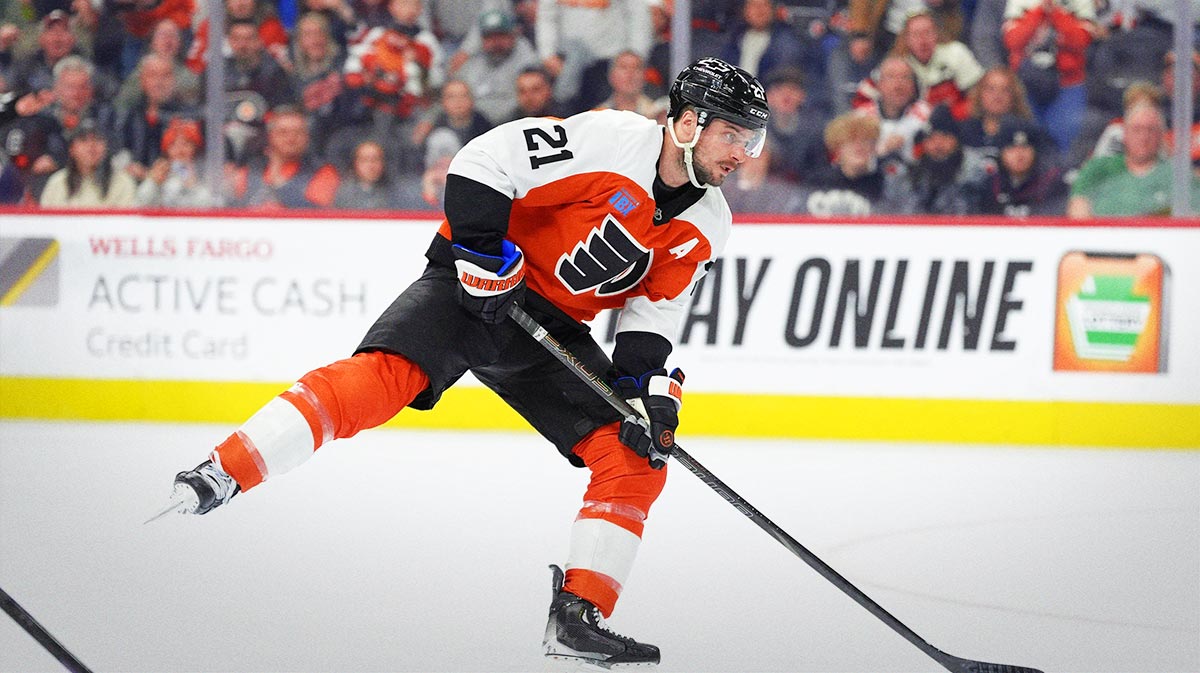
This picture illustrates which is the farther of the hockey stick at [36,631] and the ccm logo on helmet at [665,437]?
the ccm logo on helmet at [665,437]

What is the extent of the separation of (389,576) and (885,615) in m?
1.21

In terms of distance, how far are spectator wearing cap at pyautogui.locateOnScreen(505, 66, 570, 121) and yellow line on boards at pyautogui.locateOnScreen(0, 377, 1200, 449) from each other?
1.13 meters

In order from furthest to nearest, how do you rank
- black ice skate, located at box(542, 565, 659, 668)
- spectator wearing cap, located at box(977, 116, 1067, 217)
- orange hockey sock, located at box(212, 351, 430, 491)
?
spectator wearing cap, located at box(977, 116, 1067, 217)
black ice skate, located at box(542, 565, 659, 668)
orange hockey sock, located at box(212, 351, 430, 491)

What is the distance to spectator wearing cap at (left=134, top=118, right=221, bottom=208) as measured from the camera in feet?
16.0

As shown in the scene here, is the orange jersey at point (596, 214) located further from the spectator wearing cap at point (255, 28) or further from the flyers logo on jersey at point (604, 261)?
the spectator wearing cap at point (255, 28)

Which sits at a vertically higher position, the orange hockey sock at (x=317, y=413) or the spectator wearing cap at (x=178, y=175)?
the spectator wearing cap at (x=178, y=175)

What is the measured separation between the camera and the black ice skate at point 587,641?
2279mm

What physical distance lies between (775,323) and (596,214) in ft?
7.23

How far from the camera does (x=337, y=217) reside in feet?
15.8

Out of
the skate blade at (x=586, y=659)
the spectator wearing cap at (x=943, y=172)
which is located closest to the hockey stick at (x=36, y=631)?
the skate blade at (x=586, y=659)

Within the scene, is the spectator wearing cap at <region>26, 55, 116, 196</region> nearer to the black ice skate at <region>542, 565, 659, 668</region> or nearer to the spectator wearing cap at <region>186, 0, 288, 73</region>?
the spectator wearing cap at <region>186, 0, 288, 73</region>

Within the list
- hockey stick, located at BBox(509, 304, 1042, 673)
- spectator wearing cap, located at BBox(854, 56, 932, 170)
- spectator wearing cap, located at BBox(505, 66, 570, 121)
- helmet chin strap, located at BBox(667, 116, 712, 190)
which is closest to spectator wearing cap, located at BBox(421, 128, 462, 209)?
spectator wearing cap, located at BBox(505, 66, 570, 121)

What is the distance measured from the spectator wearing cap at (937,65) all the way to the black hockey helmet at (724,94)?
8.09ft

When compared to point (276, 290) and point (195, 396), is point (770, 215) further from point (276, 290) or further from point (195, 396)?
point (195, 396)
